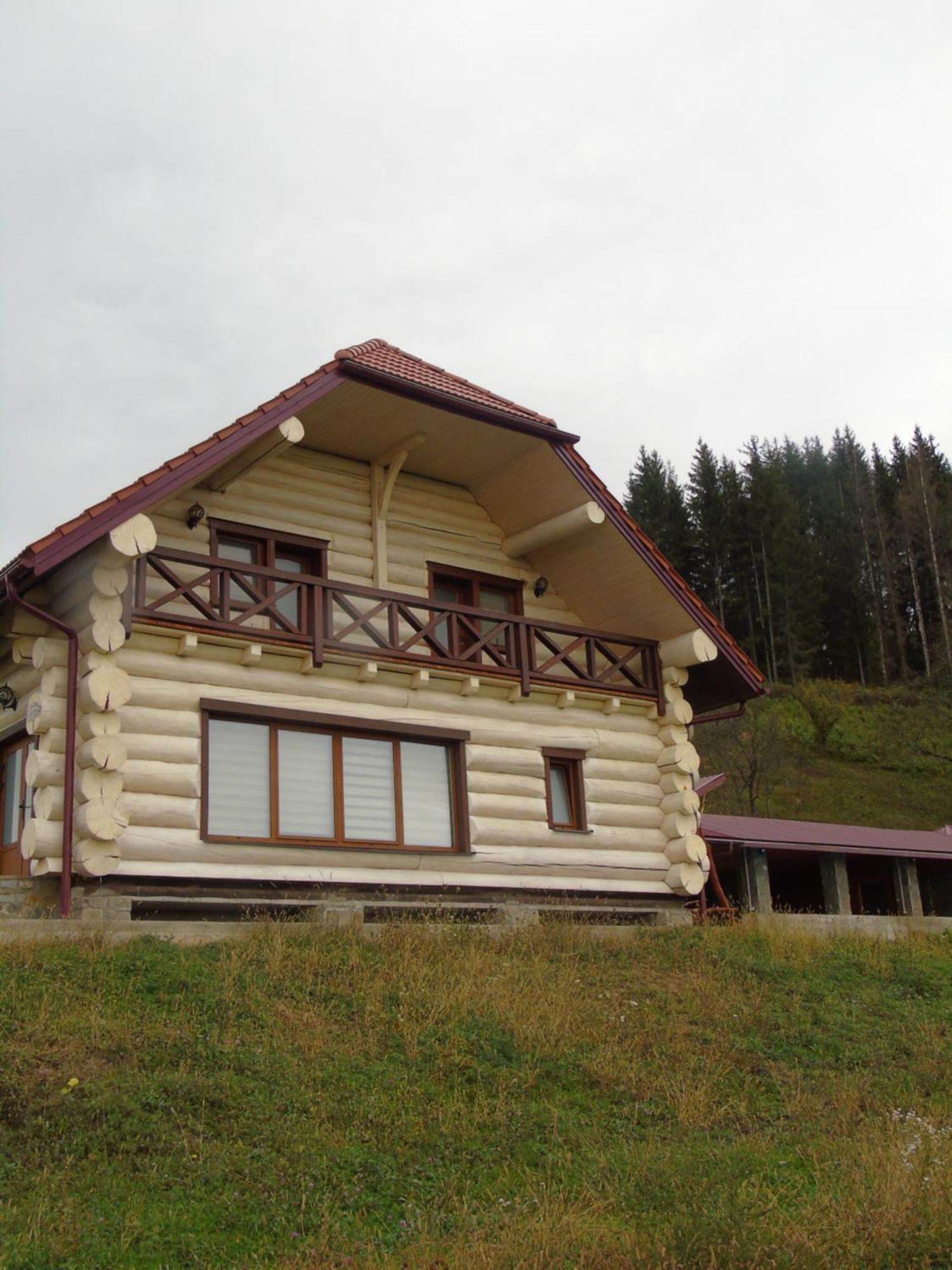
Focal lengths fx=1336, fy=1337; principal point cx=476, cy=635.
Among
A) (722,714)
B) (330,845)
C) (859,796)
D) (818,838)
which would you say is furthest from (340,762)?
(859,796)

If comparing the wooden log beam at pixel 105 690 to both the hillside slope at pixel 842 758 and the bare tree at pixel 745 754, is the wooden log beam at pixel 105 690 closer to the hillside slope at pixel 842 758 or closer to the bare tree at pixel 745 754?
the hillside slope at pixel 842 758

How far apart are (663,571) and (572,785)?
11.5 ft

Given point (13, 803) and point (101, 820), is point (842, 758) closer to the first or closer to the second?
point (13, 803)

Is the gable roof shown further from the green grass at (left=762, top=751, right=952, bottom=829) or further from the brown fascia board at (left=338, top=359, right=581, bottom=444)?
the green grass at (left=762, top=751, right=952, bottom=829)

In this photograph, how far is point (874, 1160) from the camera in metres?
9.94

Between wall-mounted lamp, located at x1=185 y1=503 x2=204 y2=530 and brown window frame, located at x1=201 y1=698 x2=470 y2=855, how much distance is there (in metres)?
2.67

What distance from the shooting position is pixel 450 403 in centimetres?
1838

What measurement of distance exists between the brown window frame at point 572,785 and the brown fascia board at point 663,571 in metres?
2.84

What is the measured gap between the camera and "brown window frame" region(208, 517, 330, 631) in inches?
701

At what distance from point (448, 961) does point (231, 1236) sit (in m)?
6.18

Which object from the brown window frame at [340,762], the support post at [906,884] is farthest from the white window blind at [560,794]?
the support post at [906,884]

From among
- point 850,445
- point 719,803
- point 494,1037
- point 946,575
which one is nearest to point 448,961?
point 494,1037

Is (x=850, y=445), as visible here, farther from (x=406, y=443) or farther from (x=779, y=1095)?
(x=779, y=1095)

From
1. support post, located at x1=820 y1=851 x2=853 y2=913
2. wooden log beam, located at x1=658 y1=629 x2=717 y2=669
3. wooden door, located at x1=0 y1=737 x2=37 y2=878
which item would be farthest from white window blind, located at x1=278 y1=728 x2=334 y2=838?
support post, located at x1=820 y1=851 x2=853 y2=913
